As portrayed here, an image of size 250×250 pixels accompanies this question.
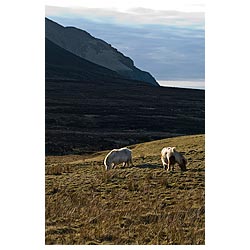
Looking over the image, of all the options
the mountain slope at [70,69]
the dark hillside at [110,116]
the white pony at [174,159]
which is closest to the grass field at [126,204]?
the white pony at [174,159]

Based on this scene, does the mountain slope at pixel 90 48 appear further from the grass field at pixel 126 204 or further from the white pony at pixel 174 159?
the grass field at pixel 126 204

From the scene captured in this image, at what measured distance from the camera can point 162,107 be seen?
76.6 m

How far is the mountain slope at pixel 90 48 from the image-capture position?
18050 centimetres

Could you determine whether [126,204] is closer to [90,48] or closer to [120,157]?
[120,157]

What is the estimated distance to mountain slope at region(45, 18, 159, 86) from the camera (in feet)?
592

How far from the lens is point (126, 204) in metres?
13.3

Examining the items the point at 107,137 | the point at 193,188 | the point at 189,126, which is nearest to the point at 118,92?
the point at 189,126

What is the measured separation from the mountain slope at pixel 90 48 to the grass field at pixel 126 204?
15875cm

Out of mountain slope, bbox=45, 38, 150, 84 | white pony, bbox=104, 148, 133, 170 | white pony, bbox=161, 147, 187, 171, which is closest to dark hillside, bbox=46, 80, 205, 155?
white pony, bbox=104, 148, 133, 170

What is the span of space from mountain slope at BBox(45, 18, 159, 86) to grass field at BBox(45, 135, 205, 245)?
15875 cm

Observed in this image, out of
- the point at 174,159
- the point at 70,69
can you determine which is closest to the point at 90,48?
the point at 70,69
